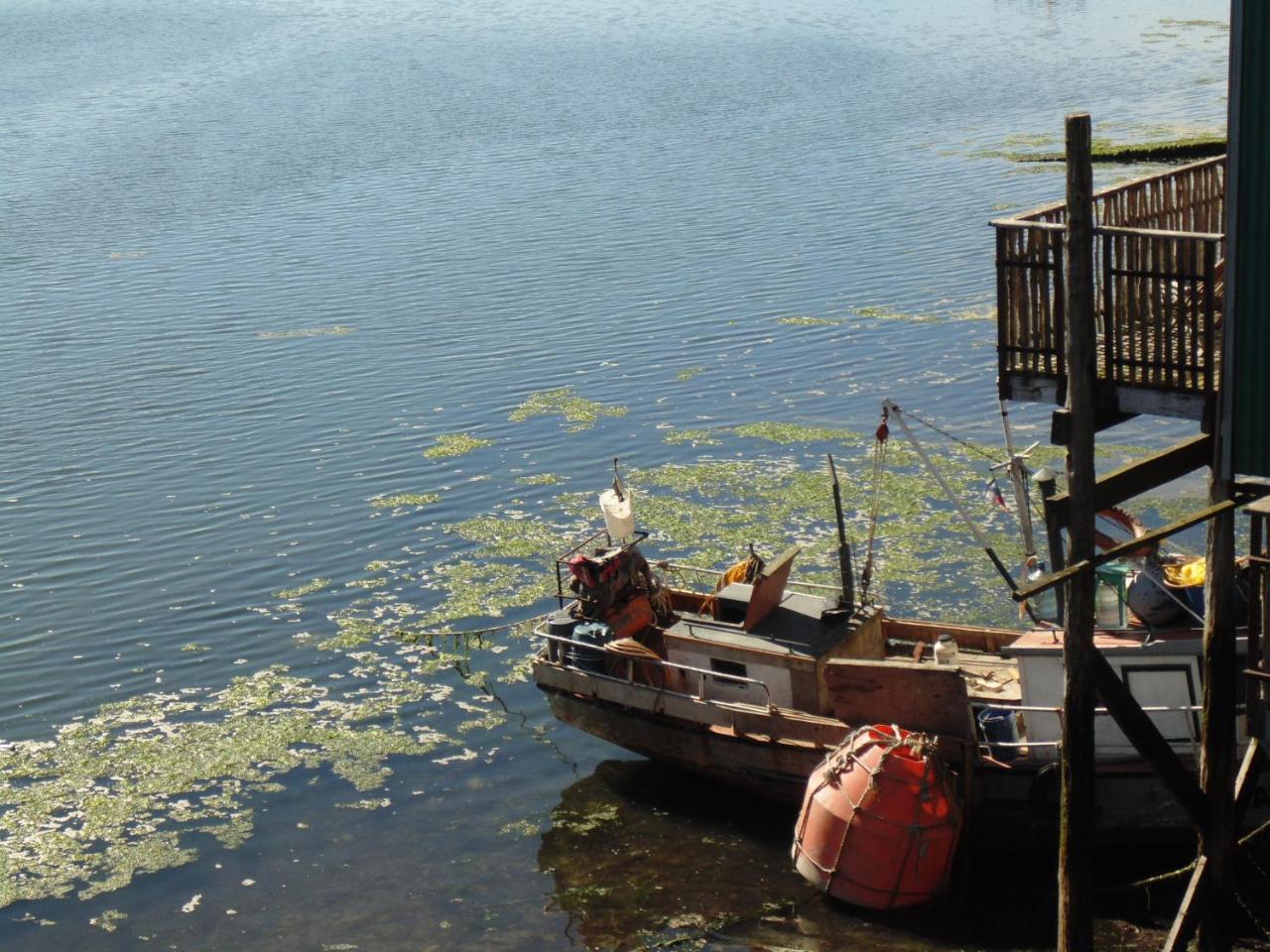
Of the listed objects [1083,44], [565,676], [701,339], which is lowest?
[565,676]

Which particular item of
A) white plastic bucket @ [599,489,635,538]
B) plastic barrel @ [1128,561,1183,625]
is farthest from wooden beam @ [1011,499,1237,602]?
white plastic bucket @ [599,489,635,538]

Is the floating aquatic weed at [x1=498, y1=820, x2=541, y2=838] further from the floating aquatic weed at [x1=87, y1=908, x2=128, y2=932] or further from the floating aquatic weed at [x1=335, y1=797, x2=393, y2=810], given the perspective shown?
the floating aquatic weed at [x1=87, y1=908, x2=128, y2=932]

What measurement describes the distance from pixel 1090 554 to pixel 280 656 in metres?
15.4

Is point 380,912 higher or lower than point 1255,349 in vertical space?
lower

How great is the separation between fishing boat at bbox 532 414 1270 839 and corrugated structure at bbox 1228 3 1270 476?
548 centimetres

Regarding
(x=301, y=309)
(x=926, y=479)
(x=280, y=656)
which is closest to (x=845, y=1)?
(x=301, y=309)

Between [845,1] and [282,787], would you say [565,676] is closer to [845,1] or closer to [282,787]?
[282,787]

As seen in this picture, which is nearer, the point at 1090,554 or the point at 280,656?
the point at 1090,554

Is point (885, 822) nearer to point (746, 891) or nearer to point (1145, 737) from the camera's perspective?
point (746, 891)

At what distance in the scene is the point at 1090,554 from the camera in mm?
13375

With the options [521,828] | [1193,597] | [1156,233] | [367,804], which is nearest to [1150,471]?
[1156,233]

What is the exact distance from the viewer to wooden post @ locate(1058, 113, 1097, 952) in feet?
42.2

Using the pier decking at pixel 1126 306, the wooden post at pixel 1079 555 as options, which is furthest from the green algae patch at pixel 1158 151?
the wooden post at pixel 1079 555

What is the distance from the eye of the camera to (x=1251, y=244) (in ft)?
40.8
